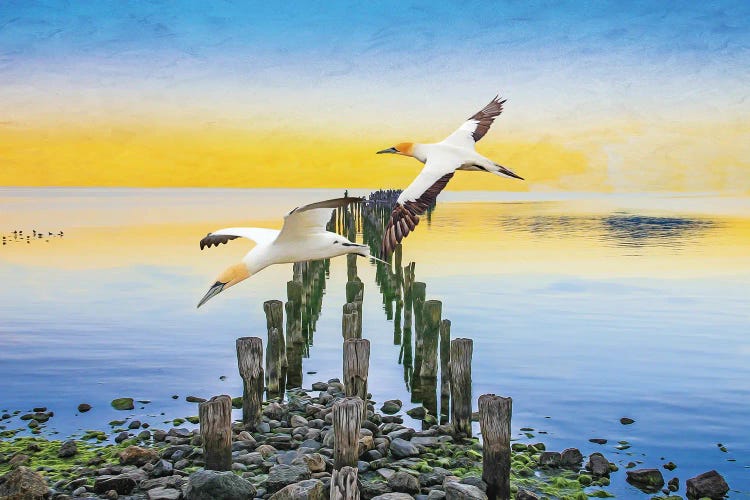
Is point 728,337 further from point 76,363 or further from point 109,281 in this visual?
point 109,281

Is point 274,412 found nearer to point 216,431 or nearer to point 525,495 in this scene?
point 216,431

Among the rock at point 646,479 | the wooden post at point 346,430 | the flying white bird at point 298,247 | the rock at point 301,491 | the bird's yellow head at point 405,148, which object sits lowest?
the rock at point 646,479

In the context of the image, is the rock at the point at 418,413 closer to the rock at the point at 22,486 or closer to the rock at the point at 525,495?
the rock at the point at 525,495

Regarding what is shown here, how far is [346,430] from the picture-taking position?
707cm

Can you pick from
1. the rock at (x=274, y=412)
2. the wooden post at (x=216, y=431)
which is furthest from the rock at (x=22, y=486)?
the rock at (x=274, y=412)

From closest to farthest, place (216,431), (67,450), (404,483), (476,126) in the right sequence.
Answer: (404,483)
(216,431)
(67,450)
(476,126)

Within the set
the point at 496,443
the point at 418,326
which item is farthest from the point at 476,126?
the point at 496,443

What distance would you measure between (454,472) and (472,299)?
14.0m

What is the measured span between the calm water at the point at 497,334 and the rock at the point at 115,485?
281cm

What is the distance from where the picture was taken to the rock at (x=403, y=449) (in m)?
8.04

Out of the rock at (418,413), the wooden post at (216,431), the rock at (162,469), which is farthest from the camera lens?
the rock at (418,413)

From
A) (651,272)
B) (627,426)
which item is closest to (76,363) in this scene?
(627,426)

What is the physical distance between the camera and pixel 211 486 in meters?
6.67

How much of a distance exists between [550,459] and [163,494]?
3879mm
